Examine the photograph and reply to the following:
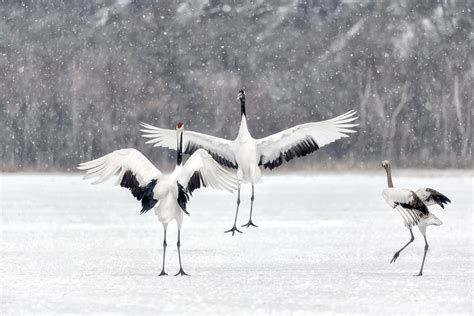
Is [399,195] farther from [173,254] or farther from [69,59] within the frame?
[69,59]

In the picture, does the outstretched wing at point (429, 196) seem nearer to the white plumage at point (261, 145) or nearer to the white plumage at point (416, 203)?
the white plumage at point (416, 203)

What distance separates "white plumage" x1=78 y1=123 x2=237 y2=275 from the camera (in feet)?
36.4

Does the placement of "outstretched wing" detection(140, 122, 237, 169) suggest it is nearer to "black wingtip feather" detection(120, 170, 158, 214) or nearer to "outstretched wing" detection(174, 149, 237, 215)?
"outstretched wing" detection(174, 149, 237, 215)

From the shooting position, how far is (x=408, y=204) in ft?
36.3

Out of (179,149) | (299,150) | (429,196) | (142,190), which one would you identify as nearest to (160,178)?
(142,190)

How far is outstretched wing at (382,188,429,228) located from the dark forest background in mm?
47928

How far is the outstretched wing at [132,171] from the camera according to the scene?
11.2m

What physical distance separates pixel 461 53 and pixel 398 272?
6171 cm

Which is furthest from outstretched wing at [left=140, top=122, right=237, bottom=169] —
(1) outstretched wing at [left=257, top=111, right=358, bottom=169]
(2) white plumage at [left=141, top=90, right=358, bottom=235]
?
(1) outstretched wing at [left=257, top=111, right=358, bottom=169]

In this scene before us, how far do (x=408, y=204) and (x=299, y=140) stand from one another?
4567 millimetres

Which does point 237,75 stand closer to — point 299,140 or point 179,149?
point 299,140

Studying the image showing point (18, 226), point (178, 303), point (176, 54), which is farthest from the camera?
point (176, 54)

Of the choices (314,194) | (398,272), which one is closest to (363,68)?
(314,194)

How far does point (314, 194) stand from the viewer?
26.3 m
